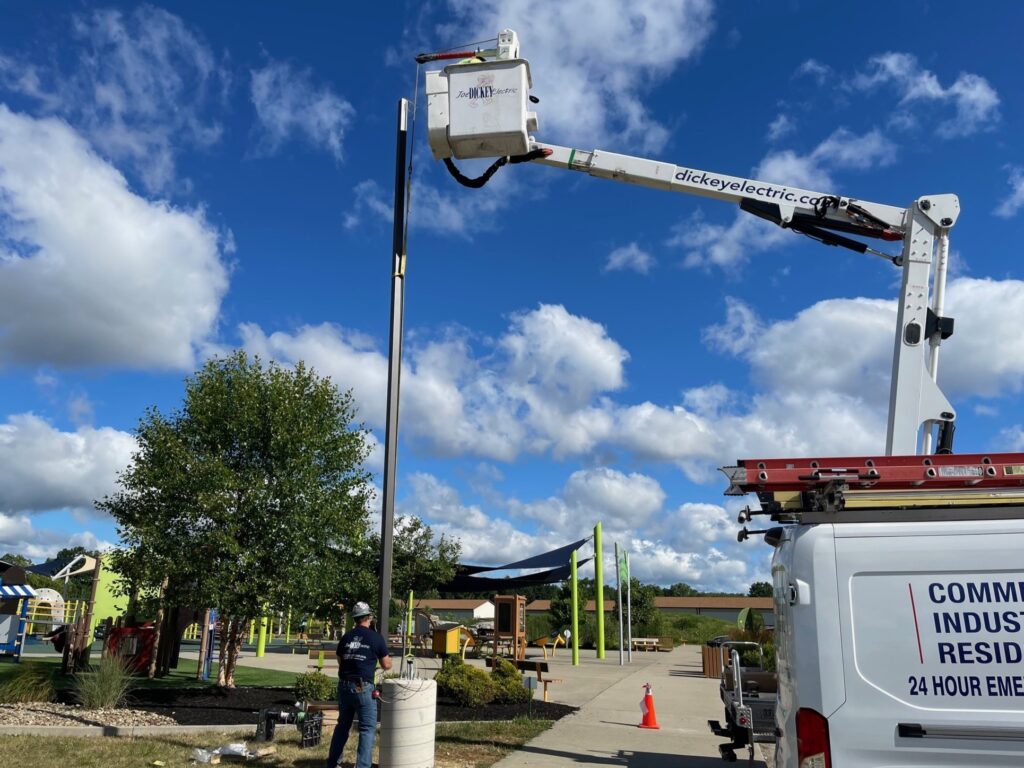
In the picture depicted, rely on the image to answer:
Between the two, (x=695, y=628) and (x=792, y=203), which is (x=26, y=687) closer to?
(x=792, y=203)

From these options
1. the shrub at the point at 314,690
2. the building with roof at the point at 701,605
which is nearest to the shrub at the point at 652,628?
the building with roof at the point at 701,605

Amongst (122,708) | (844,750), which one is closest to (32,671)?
(122,708)

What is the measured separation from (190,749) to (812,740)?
25.2 feet

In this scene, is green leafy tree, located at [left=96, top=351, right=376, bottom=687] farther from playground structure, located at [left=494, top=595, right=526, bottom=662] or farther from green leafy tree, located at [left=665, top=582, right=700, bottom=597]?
green leafy tree, located at [left=665, top=582, right=700, bottom=597]

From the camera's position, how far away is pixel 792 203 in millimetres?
8602

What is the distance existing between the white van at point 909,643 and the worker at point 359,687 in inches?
181

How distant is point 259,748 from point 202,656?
998 centimetres

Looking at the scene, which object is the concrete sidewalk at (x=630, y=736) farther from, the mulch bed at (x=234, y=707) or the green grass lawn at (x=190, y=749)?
the mulch bed at (x=234, y=707)

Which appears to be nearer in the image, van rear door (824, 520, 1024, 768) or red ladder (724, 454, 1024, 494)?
van rear door (824, 520, 1024, 768)

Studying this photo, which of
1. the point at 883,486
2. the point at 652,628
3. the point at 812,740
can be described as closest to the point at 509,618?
the point at 883,486

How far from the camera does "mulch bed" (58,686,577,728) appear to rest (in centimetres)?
1121

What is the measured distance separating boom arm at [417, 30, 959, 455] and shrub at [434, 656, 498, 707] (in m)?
8.08

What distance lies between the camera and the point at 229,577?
488 inches

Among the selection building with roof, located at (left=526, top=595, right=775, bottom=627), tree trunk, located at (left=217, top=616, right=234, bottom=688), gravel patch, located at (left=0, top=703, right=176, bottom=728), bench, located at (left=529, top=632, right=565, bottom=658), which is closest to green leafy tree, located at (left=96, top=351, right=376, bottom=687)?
tree trunk, located at (left=217, top=616, right=234, bottom=688)
